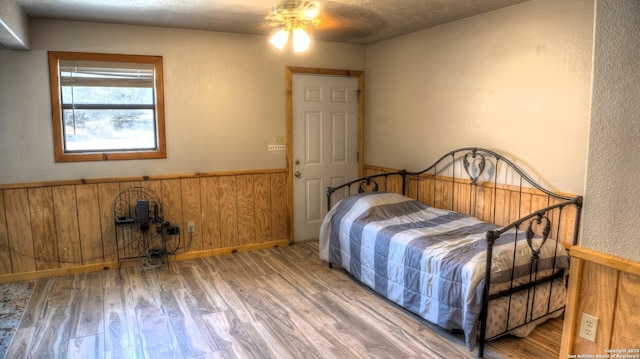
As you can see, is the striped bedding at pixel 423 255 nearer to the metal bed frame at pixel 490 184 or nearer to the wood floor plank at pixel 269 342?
the metal bed frame at pixel 490 184

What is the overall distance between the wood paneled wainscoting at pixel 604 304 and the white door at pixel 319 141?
351cm

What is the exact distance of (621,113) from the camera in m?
1.60

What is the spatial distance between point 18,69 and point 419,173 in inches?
154

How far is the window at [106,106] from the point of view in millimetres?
3918

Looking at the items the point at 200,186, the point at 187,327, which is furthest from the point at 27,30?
the point at 187,327

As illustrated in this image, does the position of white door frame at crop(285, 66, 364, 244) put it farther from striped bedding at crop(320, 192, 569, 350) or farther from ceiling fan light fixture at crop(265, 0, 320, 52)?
ceiling fan light fixture at crop(265, 0, 320, 52)

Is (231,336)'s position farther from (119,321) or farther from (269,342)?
(119,321)

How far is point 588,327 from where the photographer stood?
1.79 m

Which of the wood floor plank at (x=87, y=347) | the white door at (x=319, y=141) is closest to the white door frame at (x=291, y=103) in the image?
the white door at (x=319, y=141)

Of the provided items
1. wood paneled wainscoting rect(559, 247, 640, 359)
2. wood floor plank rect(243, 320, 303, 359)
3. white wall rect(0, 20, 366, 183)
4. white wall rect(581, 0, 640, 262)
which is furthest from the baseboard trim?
white wall rect(581, 0, 640, 262)

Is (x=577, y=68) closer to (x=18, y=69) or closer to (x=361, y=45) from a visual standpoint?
(x=361, y=45)

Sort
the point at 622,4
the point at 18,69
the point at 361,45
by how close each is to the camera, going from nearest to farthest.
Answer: the point at 622,4
the point at 18,69
the point at 361,45

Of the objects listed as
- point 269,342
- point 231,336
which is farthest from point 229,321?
point 269,342

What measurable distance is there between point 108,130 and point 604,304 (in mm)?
4167
